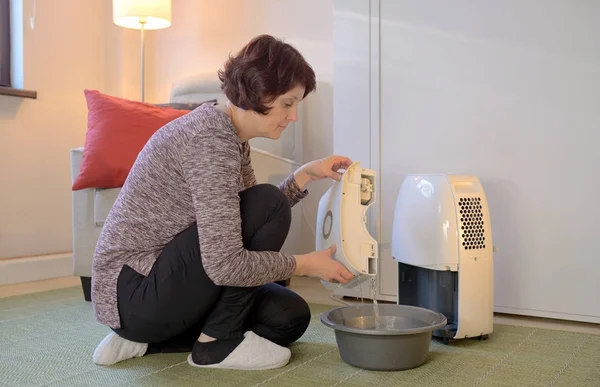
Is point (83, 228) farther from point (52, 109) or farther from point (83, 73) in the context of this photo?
point (83, 73)

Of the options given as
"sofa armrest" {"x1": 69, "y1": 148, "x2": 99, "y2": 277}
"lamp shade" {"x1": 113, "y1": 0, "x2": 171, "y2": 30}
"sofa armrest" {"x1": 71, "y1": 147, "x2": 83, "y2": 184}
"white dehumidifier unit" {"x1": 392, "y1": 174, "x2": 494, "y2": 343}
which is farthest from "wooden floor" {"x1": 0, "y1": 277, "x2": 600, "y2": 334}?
"lamp shade" {"x1": 113, "y1": 0, "x2": 171, "y2": 30}

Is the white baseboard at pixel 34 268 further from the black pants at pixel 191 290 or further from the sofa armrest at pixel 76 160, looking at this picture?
the black pants at pixel 191 290

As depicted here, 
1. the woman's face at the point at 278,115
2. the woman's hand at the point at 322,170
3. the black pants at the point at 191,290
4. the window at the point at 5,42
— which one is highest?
the window at the point at 5,42

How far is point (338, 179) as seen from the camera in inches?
59.6

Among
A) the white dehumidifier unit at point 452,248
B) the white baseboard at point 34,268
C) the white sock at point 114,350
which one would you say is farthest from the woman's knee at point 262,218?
the white baseboard at point 34,268

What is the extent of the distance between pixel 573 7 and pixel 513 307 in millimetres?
876

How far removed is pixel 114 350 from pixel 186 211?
36 cm

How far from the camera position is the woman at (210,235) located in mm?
1271

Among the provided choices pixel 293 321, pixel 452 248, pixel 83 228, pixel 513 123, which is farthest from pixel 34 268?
pixel 513 123

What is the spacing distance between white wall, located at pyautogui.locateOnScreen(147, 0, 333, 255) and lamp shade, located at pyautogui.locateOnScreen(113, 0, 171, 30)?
28 centimetres

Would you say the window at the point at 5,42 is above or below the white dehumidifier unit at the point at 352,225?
above

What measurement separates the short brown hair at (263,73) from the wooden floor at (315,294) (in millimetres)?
1015

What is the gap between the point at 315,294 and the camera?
237 cm

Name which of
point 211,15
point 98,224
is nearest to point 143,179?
point 98,224
